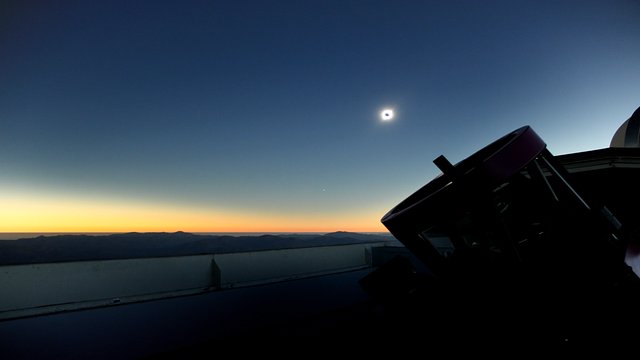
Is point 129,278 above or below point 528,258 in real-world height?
below

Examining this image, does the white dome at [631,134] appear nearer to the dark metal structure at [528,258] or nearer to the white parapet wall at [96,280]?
the dark metal structure at [528,258]

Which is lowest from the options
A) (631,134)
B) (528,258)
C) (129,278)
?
(129,278)

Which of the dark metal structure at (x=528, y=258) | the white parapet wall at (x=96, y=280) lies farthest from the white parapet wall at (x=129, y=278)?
the dark metal structure at (x=528, y=258)

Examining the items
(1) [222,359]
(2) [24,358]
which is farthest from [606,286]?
(2) [24,358]

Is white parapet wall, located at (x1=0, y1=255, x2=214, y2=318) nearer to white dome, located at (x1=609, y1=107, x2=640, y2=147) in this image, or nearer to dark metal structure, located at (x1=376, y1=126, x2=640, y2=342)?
dark metal structure, located at (x1=376, y1=126, x2=640, y2=342)

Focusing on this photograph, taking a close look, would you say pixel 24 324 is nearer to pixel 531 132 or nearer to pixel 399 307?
pixel 399 307

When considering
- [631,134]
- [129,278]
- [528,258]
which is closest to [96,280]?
[129,278]

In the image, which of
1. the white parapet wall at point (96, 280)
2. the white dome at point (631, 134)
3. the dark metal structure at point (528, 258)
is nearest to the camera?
the dark metal structure at point (528, 258)

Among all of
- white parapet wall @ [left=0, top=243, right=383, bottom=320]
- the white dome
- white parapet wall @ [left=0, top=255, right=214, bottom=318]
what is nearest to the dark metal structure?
white parapet wall @ [left=0, top=243, right=383, bottom=320]

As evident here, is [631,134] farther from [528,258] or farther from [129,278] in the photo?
[129,278]
